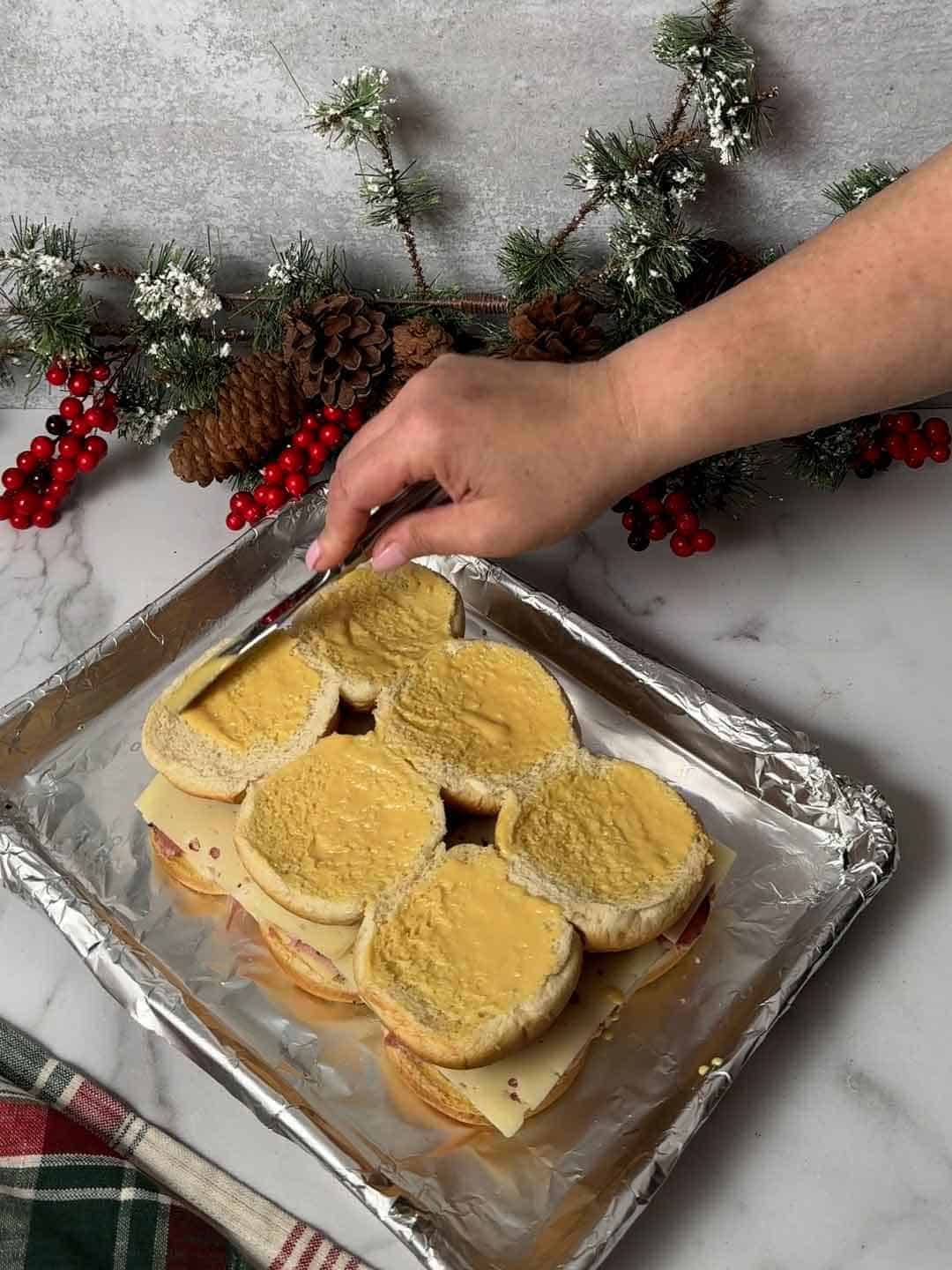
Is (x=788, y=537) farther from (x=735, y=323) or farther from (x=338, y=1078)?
(x=338, y=1078)

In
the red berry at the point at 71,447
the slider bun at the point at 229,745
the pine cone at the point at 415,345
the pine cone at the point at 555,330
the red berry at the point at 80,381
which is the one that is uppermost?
the red berry at the point at 80,381

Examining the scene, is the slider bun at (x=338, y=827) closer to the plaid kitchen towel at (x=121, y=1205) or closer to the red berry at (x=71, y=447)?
the plaid kitchen towel at (x=121, y=1205)

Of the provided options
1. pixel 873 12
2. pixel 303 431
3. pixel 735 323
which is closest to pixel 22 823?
pixel 303 431

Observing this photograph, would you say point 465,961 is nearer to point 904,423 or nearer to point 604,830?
point 604,830

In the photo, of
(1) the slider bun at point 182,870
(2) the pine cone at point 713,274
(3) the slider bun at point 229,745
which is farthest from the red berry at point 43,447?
(2) the pine cone at point 713,274

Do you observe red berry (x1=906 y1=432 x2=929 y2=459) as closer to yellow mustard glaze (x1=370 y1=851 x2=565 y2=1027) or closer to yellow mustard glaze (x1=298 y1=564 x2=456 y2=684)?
yellow mustard glaze (x1=298 y1=564 x2=456 y2=684)

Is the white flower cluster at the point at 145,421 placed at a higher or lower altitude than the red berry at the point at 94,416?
lower
